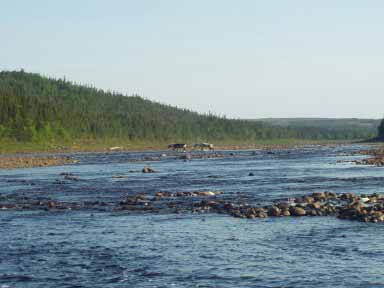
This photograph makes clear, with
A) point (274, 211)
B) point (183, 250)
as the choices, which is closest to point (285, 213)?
point (274, 211)

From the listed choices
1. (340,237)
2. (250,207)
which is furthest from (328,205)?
(340,237)

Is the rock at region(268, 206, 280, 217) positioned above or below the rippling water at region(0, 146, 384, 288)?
above

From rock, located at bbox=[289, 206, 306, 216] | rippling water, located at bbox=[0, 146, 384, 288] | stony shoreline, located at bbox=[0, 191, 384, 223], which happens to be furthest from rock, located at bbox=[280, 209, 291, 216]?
rippling water, located at bbox=[0, 146, 384, 288]

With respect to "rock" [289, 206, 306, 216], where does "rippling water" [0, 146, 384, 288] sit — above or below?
below

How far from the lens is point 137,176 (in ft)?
214

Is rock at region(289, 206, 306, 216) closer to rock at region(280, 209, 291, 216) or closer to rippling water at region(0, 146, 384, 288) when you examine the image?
rock at region(280, 209, 291, 216)

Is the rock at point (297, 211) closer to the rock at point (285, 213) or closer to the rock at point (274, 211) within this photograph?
the rock at point (285, 213)

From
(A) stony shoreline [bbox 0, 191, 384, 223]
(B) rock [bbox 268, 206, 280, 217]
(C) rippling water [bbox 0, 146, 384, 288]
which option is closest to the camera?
(C) rippling water [bbox 0, 146, 384, 288]

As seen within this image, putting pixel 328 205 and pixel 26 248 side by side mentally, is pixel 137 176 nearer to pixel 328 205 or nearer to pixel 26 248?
pixel 328 205

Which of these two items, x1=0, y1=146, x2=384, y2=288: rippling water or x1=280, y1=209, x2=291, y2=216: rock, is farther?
x1=280, y1=209, x2=291, y2=216: rock

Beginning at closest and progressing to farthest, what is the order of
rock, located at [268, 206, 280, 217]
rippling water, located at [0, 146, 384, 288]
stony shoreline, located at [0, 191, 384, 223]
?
rippling water, located at [0, 146, 384, 288] < stony shoreline, located at [0, 191, 384, 223] < rock, located at [268, 206, 280, 217]

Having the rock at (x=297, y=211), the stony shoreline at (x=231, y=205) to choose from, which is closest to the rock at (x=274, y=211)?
the stony shoreline at (x=231, y=205)

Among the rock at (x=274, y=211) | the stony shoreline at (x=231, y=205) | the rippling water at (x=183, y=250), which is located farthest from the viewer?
the rock at (x=274, y=211)

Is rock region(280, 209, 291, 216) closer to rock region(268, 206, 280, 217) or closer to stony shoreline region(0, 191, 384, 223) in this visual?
stony shoreline region(0, 191, 384, 223)
